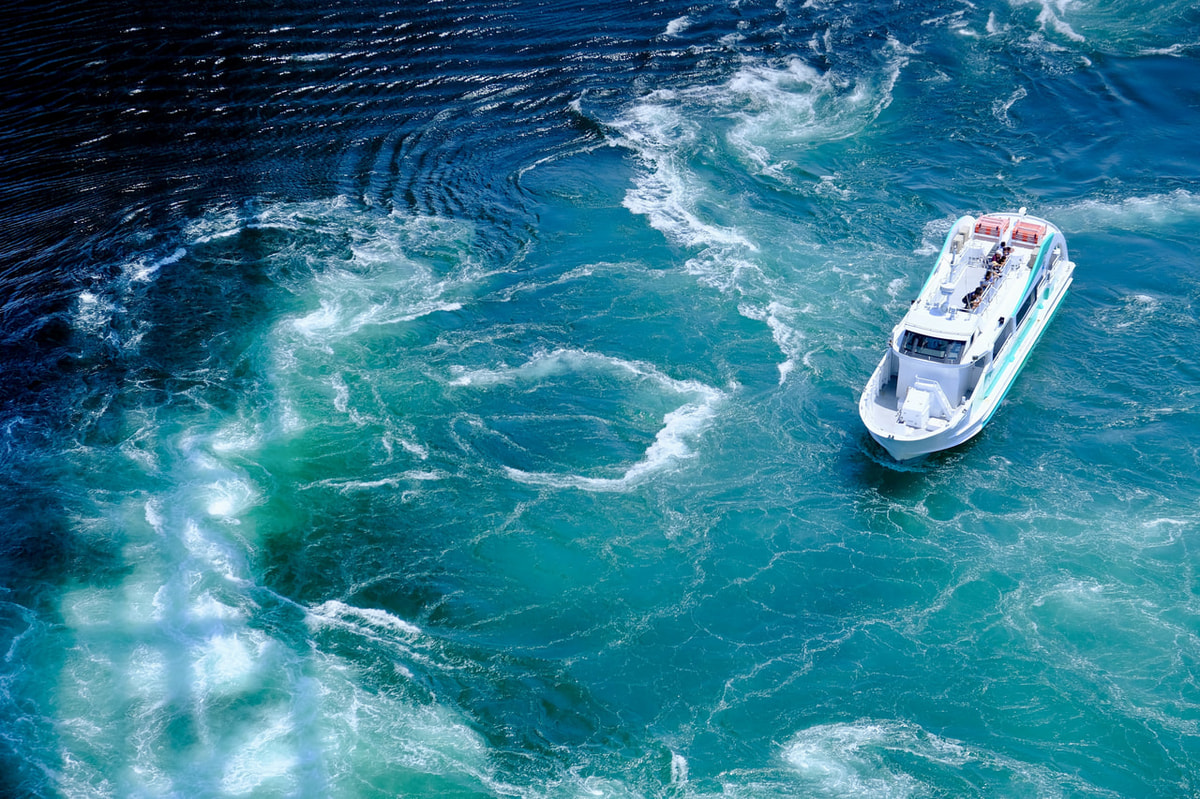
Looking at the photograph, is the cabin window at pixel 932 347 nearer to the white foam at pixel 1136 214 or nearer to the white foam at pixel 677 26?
the white foam at pixel 1136 214

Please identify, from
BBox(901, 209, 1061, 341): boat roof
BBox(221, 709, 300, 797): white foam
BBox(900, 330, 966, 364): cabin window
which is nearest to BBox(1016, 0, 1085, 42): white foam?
BBox(901, 209, 1061, 341): boat roof

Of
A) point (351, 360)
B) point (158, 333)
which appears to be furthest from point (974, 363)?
point (158, 333)

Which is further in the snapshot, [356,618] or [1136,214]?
[1136,214]

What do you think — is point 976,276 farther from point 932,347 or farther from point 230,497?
point 230,497

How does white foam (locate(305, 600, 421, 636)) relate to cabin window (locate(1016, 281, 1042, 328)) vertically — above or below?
below

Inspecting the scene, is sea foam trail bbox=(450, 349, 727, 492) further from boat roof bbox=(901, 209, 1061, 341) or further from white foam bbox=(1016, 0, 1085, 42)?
white foam bbox=(1016, 0, 1085, 42)

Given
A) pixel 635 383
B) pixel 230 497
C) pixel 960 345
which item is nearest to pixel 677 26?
pixel 635 383

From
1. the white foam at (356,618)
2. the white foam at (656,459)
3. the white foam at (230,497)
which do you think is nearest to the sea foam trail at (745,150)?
the white foam at (656,459)

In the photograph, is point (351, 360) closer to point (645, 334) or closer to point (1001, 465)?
point (645, 334)
